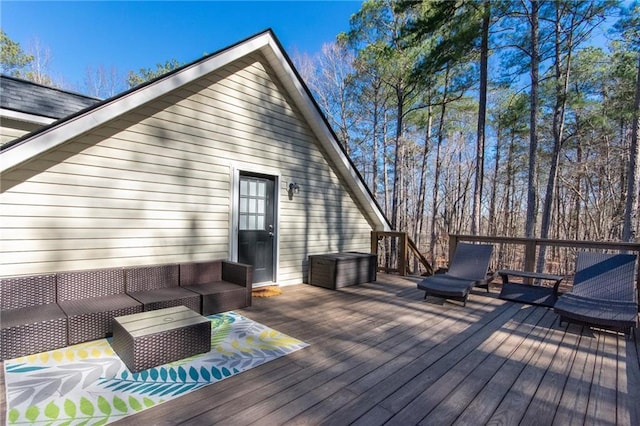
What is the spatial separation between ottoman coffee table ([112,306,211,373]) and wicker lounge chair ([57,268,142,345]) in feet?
0.92

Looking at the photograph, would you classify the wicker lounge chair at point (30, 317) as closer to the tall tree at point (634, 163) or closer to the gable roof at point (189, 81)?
the gable roof at point (189, 81)

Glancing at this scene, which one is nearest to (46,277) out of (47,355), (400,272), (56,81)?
(47,355)

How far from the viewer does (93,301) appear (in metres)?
3.19

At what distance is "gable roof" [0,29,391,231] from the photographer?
2.93 m

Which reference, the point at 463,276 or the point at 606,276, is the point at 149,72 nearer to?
the point at 463,276

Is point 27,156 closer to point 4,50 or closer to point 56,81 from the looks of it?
point 4,50

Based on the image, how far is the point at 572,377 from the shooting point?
7.84 ft

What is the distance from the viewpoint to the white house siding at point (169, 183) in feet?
10.7

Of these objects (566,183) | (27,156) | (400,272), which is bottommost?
(400,272)

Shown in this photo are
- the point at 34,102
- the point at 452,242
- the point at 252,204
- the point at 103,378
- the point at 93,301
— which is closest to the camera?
the point at 103,378

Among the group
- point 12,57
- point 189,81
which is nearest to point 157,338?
point 189,81

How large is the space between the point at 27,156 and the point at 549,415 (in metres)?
4.81

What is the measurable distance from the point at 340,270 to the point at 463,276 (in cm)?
205

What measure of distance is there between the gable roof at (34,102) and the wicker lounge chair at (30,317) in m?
1.89
